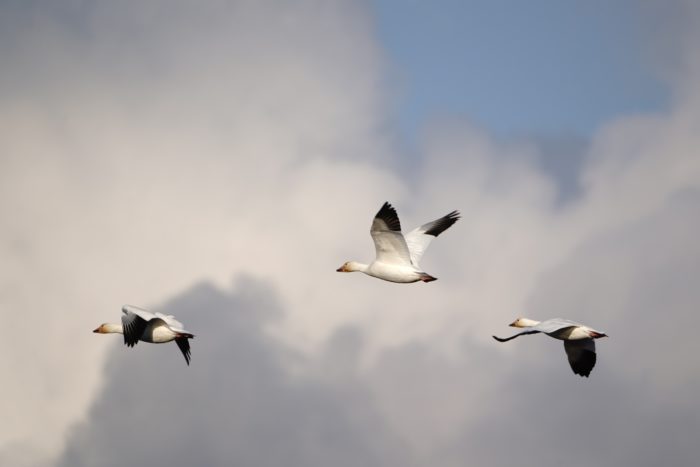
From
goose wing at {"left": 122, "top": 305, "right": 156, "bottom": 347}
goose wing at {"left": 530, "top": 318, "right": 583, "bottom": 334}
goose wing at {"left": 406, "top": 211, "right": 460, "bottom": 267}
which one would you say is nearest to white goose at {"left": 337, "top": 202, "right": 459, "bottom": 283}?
goose wing at {"left": 406, "top": 211, "right": 460, "bottom": 267}

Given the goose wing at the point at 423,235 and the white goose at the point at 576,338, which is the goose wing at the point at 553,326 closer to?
the white goose at the point at 576,338

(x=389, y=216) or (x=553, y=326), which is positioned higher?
(x=389, y=216)

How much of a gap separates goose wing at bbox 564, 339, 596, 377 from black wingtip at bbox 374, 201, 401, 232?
5.17 m

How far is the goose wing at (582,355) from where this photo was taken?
22.8 meters

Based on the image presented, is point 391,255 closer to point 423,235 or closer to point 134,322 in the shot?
point 423,235

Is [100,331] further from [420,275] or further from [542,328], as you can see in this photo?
[542,328]

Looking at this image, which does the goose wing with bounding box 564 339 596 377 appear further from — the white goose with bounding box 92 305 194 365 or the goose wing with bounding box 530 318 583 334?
the white goose with bounding box 92 305 194 365

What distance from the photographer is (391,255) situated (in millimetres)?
22969

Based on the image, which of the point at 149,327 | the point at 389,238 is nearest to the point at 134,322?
the point at 149,327

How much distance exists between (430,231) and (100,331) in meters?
9.61

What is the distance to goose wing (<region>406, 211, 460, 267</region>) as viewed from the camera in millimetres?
25406

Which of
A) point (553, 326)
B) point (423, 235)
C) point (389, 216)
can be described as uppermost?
point (423, 235)

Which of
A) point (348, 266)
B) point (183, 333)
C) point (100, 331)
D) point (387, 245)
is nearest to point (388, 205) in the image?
point (387, 245)

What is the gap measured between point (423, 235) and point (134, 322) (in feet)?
27.0
